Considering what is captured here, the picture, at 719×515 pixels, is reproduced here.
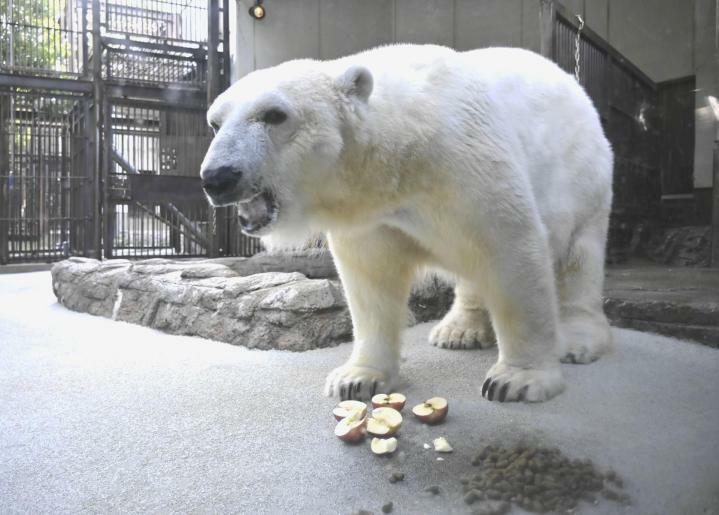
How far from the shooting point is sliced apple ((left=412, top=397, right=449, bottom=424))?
4.92ft

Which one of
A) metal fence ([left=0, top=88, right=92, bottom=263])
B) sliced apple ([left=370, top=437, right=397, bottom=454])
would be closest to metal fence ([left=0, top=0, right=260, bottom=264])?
metal fence ([left=0, top=88, right=92, bottom=263])

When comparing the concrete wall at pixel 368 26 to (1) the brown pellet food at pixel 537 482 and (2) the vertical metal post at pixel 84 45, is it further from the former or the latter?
(2) the vertical metal post at pixel 84 45

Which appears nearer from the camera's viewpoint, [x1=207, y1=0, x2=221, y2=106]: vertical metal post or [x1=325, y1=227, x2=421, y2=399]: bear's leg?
[x1=325, y1=227, x2=421, y2=399]: bear's leg

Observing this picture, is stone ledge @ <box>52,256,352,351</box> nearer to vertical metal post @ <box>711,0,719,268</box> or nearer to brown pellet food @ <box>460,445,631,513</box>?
brown pellet food @ <box>460,445,631,513</box>

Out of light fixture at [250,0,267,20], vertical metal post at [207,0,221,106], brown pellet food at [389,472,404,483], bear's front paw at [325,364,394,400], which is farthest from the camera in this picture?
vertical metal post at [207,0,221,106]


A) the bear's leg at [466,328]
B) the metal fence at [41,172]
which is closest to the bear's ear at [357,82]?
the bear's leg at [466,328]

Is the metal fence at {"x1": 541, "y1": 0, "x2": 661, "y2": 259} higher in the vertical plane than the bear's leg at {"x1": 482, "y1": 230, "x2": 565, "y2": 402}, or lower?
higher

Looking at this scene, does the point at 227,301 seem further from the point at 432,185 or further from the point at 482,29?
the point at 482,29

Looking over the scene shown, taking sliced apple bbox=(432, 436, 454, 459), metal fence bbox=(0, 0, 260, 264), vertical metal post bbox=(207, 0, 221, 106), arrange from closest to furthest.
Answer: sliced apple bbox=(432, 436, 454, 459) < vertical metal post bbox=(207, 0, 221, 106) < metal fence bbox=(0, 0, 260, 264)

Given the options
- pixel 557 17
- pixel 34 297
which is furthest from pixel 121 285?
pixel 557 17

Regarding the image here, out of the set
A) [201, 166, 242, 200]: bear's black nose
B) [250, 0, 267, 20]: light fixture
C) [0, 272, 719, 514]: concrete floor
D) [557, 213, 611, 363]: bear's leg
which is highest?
[250, 0, 267, 20]: light fixture

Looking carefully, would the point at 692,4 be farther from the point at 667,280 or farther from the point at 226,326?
the point at 226,326

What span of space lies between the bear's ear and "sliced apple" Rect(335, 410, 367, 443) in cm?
86

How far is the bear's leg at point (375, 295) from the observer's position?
→ 6.87 feet
